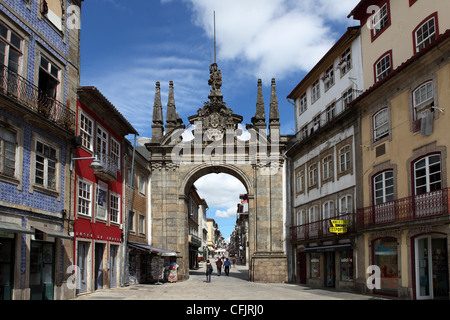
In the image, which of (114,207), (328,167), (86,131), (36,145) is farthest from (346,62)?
(36,145)

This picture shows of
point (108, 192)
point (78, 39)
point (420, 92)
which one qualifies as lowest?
point (108, 192)

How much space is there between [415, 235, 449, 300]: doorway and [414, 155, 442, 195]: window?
5.28 feet

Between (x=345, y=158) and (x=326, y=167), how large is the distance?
2766 millimetres

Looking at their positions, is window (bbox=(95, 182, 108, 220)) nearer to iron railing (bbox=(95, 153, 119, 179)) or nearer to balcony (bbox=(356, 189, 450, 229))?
iron railing (bbox=(95, 153, 119, 179))

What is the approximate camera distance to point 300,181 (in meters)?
30.8

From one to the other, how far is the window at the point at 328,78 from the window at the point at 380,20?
209 inches

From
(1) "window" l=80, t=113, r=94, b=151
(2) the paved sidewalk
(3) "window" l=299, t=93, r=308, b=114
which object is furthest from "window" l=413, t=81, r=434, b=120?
(3) "window" l=299, t=93, r=308, b=114

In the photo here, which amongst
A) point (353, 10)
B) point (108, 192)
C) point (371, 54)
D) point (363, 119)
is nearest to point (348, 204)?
point (363, 119)

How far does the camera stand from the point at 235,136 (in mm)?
33750

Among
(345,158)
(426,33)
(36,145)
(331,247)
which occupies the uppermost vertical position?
(426,33)

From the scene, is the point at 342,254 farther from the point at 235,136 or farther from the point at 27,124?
the point at 27,124

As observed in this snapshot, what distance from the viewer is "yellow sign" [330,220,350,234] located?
21.5 metres

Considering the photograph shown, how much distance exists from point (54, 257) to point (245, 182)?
1934 centimetres

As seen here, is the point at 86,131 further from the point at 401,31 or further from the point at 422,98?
the point at 401,31
